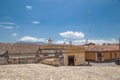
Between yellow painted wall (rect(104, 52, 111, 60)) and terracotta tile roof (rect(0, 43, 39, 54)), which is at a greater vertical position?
terracotta tile roof (rect(0, 43, 39, 54))

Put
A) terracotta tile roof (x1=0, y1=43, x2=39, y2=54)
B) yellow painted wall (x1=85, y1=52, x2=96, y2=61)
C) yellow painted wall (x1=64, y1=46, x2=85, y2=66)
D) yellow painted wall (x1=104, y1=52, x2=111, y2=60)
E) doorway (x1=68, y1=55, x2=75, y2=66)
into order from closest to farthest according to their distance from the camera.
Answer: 1. terracotta tile roof (x1=0, y1=43, x2=39, y2=54)
2. doorway (x1=68, y1=55, x2=75, y2=66)
3. yellow painted wall (x1=64, y1=46, x2=85, y2=66)
4. yellow painted wall (x1=85, y1=52, x2=96, y2=61)
5. yellow painted wall (x1=104, y1=52, x2=111, y2=60)

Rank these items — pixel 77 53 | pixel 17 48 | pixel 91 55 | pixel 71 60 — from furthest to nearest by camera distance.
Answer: pixel 91 55, pixel 77 53, pixel 71 60, pixel 17 48

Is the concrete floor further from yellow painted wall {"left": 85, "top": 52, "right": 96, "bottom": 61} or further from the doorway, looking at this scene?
yellow painted wall {"left": 85, "top": 52, "right": 96, "bottom": 61}

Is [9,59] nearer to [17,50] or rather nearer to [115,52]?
[17,50]

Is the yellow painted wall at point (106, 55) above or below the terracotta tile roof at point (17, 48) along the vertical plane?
below

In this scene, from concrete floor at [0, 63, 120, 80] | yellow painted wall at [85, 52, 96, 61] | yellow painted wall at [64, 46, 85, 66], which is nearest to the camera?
concrete floor at [0, 63, 120, 80]

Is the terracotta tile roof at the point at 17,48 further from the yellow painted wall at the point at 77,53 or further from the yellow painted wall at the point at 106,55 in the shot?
the yellow painted wall at the point at 106,55

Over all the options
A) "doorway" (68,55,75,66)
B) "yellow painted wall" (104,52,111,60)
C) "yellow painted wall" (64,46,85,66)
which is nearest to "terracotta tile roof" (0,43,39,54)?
"yellow painted wall" (64,46,85,66)

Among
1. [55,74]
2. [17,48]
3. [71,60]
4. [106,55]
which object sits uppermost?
[17,48]

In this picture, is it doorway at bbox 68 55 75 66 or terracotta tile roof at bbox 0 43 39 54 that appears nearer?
terracotta tile roof at bbox 0 43 39 54

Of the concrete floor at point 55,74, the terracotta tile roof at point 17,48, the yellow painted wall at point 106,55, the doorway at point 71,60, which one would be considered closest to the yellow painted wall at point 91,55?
the yellow painted wall at point 106,55

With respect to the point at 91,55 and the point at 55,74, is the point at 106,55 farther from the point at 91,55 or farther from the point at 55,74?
the point at 55,74

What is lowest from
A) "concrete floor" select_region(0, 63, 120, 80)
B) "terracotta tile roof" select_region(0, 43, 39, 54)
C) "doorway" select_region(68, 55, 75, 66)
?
"doorway" select_region(68, 55, 75, 66)

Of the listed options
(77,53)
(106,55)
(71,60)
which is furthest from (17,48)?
(106,55)
